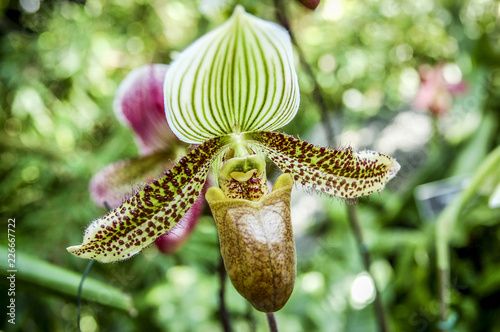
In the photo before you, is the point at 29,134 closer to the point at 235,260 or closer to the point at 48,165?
the point at 48,165

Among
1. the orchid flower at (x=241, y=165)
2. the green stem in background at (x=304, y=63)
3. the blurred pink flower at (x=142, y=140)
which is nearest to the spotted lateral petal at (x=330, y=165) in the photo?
the orchid flower at (x=241, y=165)

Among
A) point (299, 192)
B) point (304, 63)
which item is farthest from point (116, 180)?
point (299, 192)

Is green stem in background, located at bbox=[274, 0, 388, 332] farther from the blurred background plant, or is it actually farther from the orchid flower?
the orchid flower

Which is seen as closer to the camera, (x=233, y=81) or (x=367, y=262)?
(x=233, y=81)

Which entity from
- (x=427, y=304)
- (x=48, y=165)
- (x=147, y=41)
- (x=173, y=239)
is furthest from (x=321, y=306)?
(x=147, y=41)

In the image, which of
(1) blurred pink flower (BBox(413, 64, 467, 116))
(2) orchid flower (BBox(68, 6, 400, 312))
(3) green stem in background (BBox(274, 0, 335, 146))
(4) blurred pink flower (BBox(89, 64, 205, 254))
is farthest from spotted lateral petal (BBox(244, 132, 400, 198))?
(1) blurred pink flower (BBox(413, 64, 467, 116))

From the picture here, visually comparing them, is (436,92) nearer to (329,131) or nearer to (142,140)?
(329,131)
